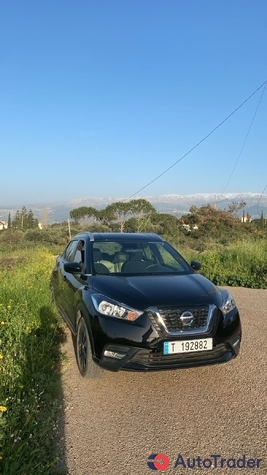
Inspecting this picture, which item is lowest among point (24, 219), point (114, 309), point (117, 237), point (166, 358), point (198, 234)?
point (198, 234)

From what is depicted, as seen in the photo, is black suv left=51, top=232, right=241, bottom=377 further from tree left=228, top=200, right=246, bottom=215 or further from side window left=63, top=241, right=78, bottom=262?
tree left=228, top=200, right=246, bottom=215

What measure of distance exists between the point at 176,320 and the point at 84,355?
1.15m

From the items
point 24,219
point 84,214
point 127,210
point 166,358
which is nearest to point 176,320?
point 166,358

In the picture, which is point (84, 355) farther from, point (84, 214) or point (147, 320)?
point (84, 214)

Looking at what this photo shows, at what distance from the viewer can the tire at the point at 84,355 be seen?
11.9 ft

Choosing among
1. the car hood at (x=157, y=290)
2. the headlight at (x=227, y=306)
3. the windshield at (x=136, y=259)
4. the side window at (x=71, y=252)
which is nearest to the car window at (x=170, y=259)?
the windshield at (x=136, y=259)

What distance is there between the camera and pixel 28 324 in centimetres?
489

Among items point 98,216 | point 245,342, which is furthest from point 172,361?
point 98,216

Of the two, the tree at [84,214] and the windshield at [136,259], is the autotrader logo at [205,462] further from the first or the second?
the tree at [84,214]

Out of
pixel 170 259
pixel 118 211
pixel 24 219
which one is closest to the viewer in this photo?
pixel 170 259

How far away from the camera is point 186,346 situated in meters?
3.31

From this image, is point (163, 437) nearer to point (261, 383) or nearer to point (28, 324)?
point (261, 383)

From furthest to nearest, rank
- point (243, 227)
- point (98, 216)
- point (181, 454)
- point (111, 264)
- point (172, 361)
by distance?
point (98, 216), point (243, 227), point (111, 264), point (172, 361), point (181, 454)

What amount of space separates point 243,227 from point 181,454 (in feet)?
102
